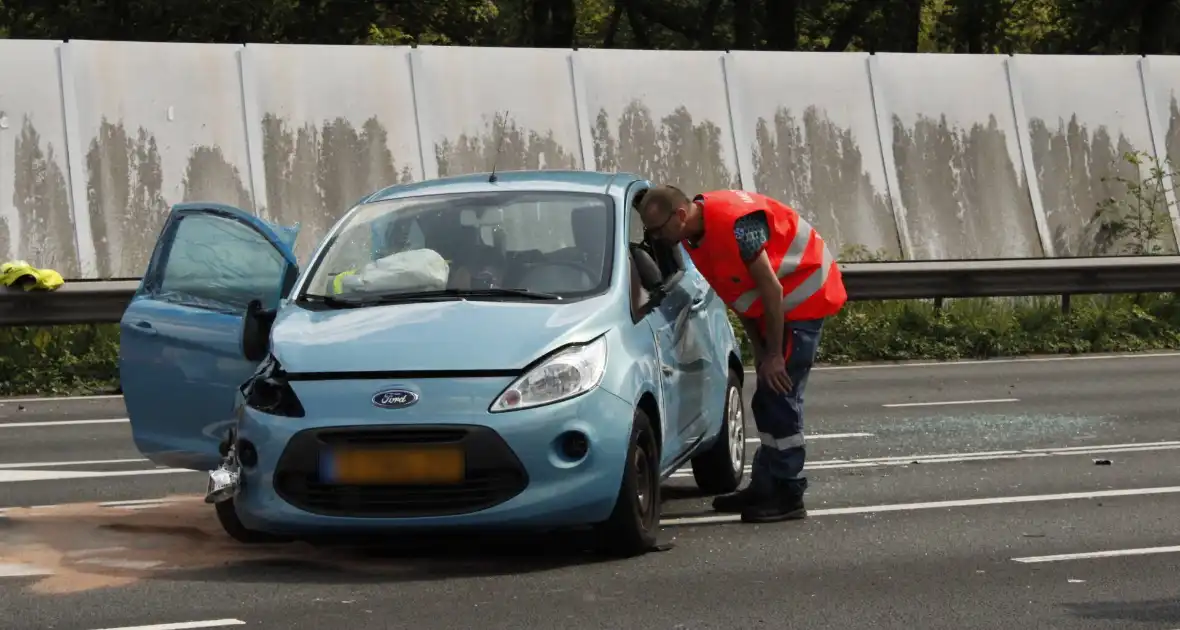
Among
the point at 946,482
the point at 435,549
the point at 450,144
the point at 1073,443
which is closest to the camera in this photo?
the point at 435,549

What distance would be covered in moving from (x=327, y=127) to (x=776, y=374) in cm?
1303

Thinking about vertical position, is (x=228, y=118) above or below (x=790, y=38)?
below

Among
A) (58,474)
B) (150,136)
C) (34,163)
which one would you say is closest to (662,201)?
(58,474)

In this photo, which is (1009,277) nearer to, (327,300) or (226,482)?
(327,300)

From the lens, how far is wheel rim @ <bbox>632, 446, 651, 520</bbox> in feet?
27.3

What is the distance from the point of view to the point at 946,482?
35.3 feet

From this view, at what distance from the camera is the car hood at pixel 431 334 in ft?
26.0

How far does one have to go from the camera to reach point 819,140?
2334 cm

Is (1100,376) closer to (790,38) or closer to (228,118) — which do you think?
(228,118)

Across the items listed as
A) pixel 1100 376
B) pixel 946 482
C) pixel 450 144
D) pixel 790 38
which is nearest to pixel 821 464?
pixel 946 482

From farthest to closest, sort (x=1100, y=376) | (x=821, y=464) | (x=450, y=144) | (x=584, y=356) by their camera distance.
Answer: (x=450, y=144)
(x=1100, y=376)
(x=821, y=464)
(x=584, y=356)

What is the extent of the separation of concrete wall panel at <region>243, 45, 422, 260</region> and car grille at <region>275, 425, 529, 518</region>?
43.4 ft

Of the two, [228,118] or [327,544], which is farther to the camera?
[228,118]

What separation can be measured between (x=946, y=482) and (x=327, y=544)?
349 centimetres
